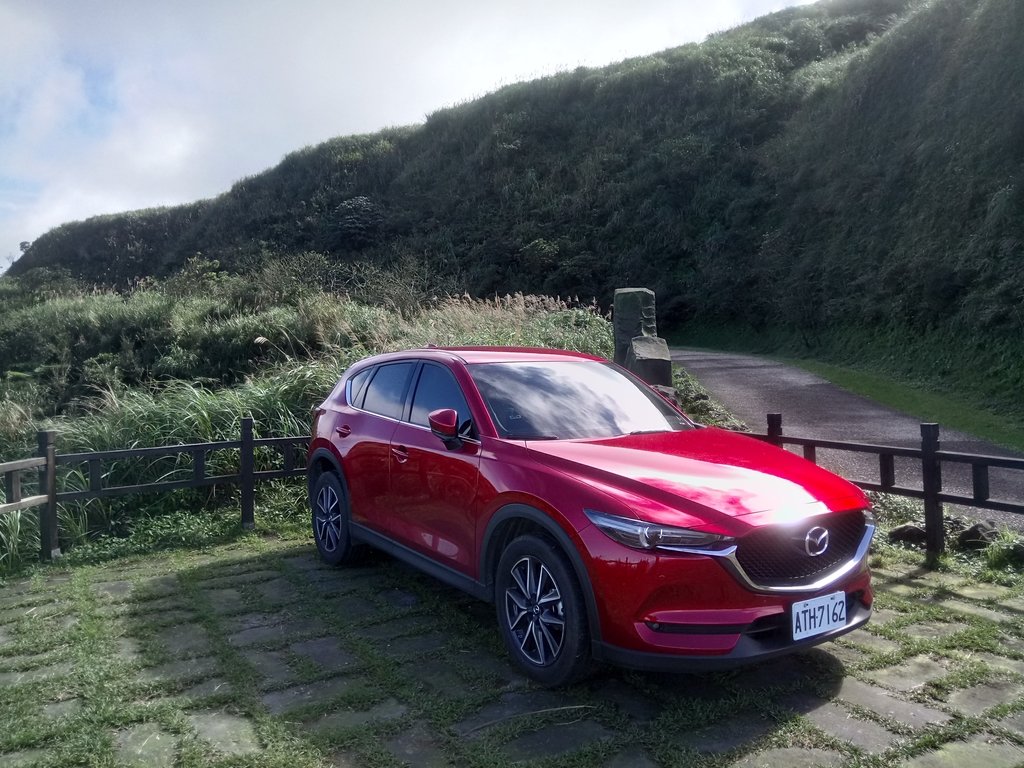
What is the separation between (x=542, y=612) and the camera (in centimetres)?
406

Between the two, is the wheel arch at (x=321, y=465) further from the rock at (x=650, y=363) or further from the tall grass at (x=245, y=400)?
the rock at (x=650, y=363)

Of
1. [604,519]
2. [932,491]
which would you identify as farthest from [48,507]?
[932,491]

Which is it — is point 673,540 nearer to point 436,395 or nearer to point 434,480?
point 434,480

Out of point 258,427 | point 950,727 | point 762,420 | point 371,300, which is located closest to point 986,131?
point 762,420

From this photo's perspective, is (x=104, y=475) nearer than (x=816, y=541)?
No

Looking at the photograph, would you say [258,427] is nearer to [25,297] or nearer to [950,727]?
[950,727]

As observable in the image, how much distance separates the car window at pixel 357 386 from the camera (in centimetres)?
636

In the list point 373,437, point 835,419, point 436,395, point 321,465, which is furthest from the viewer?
point 835,419

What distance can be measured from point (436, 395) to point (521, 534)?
1.36m

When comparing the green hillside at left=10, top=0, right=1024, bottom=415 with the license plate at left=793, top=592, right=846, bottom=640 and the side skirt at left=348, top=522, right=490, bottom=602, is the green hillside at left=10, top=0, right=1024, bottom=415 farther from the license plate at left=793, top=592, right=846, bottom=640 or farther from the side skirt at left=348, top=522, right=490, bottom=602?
the side skirt at left=348, top=522, right=490, bottom=602

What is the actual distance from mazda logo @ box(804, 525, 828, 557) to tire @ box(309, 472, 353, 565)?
11.5 ft

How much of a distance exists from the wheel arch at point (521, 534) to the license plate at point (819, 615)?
90 cm

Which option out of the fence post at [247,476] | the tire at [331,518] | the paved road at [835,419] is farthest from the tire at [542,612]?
the paved road at [835,419]

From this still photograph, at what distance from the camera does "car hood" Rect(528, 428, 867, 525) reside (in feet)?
12.4
